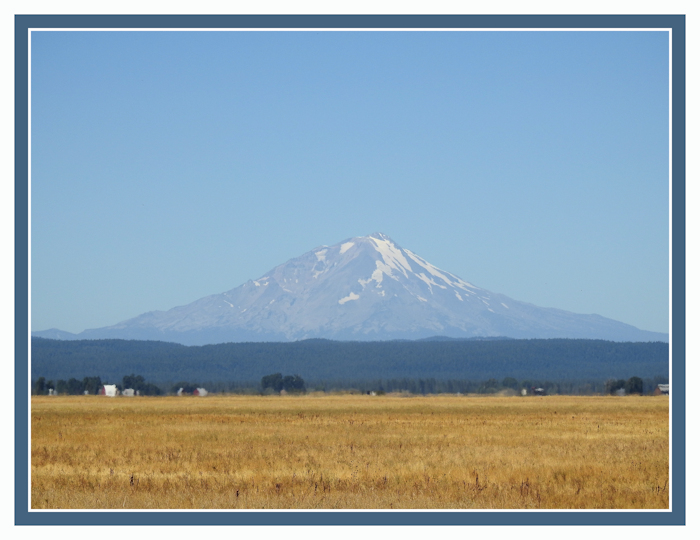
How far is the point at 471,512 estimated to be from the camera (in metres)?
13.5

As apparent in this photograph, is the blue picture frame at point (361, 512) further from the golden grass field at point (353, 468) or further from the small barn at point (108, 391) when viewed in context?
the small barn at point (108, 391)

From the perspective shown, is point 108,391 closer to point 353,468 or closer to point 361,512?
point 353,468

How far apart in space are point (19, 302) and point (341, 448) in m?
19.4

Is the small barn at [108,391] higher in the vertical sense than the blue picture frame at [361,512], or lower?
lower

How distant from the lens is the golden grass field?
1859 cm

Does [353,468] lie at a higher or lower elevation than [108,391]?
higher

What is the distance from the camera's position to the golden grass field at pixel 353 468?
18594mm

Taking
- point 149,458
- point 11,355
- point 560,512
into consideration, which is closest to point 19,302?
point 11,355

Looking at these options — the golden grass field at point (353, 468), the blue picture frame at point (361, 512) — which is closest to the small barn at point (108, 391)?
the golden grass field at point (353, 468)

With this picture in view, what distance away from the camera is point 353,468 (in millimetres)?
24688

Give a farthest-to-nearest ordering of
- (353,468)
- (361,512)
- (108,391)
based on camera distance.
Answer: (108,391)
(353,468)
(361,512)

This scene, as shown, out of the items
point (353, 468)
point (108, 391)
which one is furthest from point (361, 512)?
point (108, 391)

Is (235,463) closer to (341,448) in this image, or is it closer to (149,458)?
(149,458)

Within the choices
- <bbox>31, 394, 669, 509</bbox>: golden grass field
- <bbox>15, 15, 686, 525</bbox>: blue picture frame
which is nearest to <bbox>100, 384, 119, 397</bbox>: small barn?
<bbox>31, 394, 669, 509</bbox>: golden grass field
